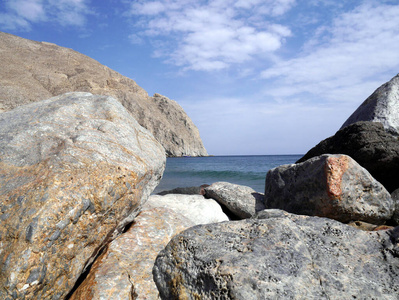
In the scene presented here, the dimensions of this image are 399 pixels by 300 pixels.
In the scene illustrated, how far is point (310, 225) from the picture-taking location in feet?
6.84

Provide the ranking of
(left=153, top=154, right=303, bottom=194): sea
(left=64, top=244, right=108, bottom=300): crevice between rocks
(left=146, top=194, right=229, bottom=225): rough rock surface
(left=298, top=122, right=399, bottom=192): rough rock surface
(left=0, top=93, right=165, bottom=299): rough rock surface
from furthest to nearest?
(left=153, top=154, right=303, bottom=194): sea < (left=146, top=194, right=229, bottom=225): rough rock surface < (left=298, top=122, right=399, bottom=192): rough rock surface < (left=64, top=244, right=108, bottom=300): crevice between rocks < (left=0, top=93, right=165, bottom=299): rough rock surface

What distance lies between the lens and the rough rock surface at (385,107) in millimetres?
5979

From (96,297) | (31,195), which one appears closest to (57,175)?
(31,195)

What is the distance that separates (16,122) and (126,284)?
2214 mm

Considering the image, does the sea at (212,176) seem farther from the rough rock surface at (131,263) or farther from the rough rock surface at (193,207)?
the rough rock surface at (131,263)

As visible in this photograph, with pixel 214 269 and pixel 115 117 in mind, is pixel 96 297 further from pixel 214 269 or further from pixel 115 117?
pixel 115 117

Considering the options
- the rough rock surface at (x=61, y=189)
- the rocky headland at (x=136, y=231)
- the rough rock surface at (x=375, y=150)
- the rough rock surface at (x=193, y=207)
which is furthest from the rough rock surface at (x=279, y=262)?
the rough rock surface at (x=375, y=150)

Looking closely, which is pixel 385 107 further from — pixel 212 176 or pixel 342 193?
pixel 212 176

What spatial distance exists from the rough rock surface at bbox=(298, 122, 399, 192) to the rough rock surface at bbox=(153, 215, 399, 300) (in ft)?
11.7

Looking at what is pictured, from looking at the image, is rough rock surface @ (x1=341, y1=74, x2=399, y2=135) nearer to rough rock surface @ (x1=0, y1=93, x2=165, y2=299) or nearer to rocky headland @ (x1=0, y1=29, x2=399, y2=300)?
rocky headland @ (x1=0, y1=29, x2=399, y2=300)

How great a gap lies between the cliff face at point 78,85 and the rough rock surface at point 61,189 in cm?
5044

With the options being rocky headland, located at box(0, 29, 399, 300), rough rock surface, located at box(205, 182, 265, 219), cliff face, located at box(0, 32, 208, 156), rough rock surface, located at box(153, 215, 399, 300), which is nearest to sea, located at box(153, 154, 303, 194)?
rough rock surface, located at box(205, 182, 265, 219)

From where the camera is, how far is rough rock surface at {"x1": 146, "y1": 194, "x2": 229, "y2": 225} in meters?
5.30

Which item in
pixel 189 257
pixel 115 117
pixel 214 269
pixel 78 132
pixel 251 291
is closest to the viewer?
pixel 251 291
